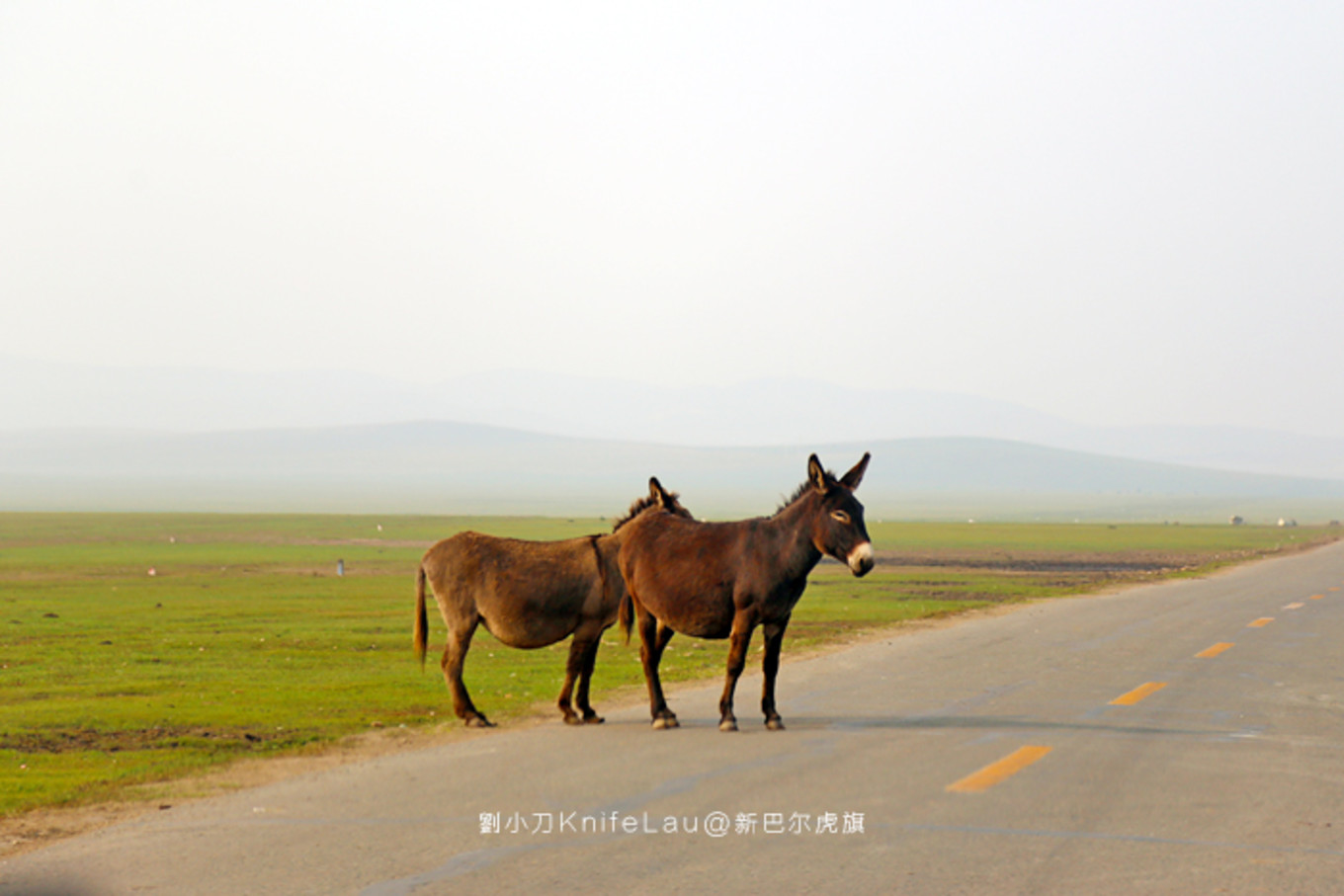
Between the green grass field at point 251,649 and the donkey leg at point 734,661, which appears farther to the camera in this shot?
the green grass field at point 251,649

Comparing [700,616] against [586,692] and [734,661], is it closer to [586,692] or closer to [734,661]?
[734,661]

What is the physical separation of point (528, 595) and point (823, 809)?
4696 millimetres

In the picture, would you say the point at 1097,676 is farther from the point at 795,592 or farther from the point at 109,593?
the point at 109,593

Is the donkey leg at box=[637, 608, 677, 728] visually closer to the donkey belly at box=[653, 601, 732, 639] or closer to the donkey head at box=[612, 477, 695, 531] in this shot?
the donkey belly at box=[653, 601, 732, 639]

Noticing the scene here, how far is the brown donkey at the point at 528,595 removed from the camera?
526 inches

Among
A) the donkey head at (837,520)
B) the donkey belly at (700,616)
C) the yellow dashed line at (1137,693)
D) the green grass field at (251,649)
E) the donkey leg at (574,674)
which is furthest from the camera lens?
the yellow dashed line at (1137,693)

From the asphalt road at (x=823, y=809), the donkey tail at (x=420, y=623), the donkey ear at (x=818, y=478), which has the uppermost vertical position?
the donkey ear at (x=818, y=478)

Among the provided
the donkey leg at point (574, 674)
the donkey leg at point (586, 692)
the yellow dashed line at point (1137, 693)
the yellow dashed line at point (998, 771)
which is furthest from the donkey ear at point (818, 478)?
the yellow dashed line at point (1137, 693)

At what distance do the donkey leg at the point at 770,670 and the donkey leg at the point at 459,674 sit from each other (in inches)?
114

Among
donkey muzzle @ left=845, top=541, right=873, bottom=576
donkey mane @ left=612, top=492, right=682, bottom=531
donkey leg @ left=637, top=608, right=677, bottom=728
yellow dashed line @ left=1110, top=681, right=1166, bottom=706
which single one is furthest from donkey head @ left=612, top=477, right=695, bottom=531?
yellow dashed line @ left=1110, top=681, right=1166, bottom=706

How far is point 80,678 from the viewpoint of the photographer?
61.4ft

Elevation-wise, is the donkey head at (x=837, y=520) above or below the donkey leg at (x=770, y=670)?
above

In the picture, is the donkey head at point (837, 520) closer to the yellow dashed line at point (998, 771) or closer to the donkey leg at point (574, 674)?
the yellow dashed line at point (998, 771)

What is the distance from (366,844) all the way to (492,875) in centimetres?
116
